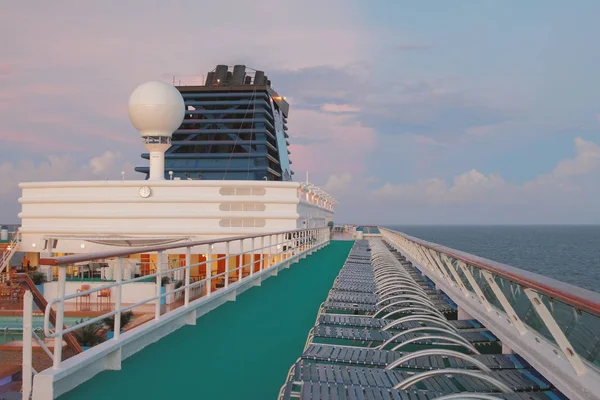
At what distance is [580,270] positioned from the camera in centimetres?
4566

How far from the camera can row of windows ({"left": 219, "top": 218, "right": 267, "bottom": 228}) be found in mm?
28723

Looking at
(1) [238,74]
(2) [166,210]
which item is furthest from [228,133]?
(2) [166,210]

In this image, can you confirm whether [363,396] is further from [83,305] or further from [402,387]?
[83,305]

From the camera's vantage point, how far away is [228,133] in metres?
44.0

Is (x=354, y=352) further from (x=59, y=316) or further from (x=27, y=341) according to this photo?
Answer: (x=27, y=341)

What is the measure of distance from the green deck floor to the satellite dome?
2056 centimetres

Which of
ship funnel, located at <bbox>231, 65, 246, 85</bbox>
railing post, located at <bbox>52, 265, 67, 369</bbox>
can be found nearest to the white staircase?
ship funnel, located at <bbox>231, 65, 246, 85</bbox>

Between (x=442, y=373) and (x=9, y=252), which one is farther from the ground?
(x=9, y=252)

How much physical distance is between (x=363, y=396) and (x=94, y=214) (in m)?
27.4

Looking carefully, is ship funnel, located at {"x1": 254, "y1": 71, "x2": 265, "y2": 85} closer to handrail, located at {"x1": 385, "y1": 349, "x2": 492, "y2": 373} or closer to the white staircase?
the white staircase

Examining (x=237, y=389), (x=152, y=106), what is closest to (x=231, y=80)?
(x=152, y=106)

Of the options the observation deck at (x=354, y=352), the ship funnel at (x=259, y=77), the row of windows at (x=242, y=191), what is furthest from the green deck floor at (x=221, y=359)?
the ship funnel at (x=259, y=77)

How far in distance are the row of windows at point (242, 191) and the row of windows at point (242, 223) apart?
128 centimetres

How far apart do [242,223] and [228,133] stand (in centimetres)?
1661
